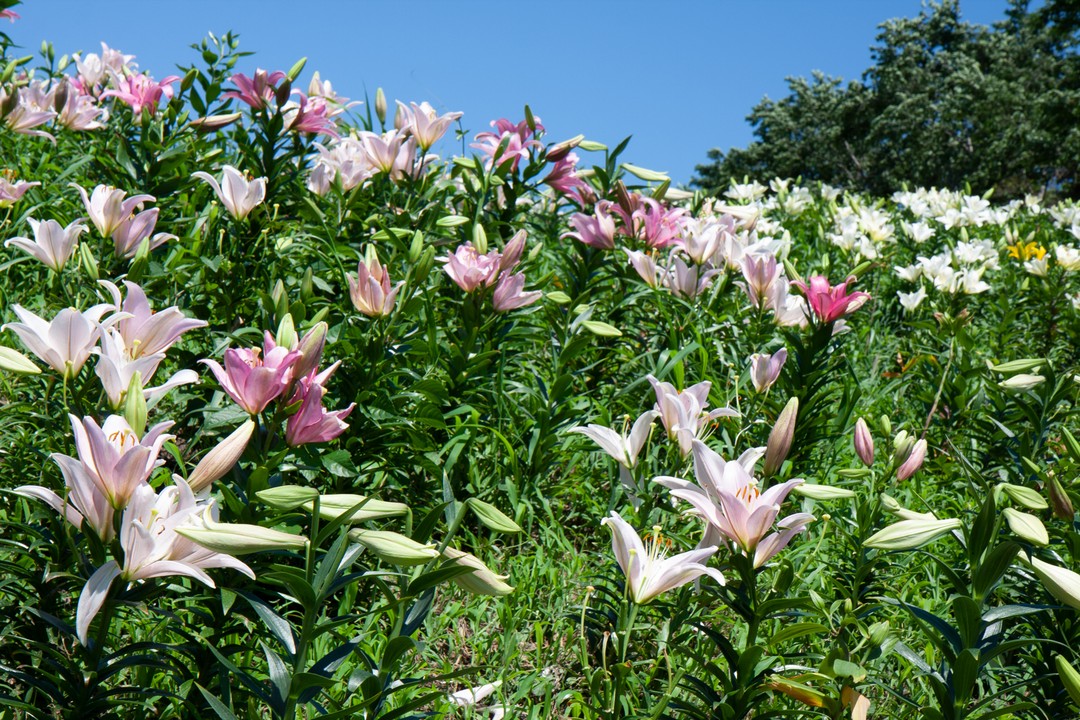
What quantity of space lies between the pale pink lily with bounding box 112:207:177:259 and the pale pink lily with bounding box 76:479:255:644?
3.90 ft

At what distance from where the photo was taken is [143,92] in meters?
3.12

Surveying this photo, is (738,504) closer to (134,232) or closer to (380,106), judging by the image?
(134,232)

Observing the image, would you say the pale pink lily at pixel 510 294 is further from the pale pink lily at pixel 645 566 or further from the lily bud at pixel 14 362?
the lily bud at pixel 14 362

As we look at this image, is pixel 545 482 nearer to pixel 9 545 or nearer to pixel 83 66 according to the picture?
pixel 9 545

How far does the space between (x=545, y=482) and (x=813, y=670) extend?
1.08 m

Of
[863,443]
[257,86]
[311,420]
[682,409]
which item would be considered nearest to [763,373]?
[863,443]

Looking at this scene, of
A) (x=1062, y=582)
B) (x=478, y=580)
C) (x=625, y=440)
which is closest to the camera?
(x=478, y=580)

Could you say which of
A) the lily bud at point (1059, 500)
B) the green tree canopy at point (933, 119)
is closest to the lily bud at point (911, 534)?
the lily bud at point (1059, 500)

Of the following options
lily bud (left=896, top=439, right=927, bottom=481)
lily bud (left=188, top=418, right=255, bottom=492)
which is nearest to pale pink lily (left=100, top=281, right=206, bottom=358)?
lily bud (left=188, top=418, right=255, bottom=492)

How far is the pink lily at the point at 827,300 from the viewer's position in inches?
91.7

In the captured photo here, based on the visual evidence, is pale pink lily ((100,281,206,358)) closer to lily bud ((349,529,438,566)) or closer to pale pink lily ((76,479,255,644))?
pale pink lily ((76,479,255,644))

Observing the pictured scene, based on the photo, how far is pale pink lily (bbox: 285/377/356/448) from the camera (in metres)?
1.37

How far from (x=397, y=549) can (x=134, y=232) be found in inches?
56.3

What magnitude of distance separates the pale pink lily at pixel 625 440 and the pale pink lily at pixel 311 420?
0.45 metres
